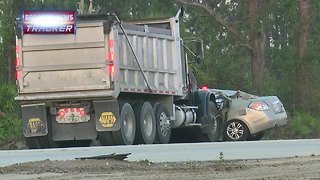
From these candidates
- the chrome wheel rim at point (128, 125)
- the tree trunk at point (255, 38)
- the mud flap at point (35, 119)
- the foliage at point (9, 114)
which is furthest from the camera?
the tree trunk at point (255, 38)

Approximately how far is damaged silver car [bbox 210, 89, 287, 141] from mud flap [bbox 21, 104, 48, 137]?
5869 mm

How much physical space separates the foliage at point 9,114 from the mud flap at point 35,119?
574 cm

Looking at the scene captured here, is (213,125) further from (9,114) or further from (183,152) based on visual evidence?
(183,152)

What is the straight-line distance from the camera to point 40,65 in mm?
15336

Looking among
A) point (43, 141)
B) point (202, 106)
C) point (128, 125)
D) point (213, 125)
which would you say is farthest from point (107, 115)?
point (213, 125)

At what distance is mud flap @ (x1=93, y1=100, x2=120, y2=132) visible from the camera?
15.3 metres

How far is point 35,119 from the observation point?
15688mm

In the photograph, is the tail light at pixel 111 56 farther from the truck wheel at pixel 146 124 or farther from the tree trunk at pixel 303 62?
the tree trunk at pixel 303 62

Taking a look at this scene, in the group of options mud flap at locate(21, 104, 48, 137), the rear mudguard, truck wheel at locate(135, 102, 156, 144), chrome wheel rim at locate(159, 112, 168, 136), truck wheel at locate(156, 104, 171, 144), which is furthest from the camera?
the rear mudguard

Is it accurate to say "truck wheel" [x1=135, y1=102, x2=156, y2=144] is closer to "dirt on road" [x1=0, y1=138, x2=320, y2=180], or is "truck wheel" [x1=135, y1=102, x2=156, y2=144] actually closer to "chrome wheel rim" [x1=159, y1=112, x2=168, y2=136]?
"chrome wheel rim" [x1=159, y1=112, x2=168, y2=136]

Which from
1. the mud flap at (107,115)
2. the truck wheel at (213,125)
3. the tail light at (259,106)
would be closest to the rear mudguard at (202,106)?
the truck wheel at (213,125)

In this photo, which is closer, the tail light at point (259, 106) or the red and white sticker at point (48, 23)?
the red and white sticker at point (48, 23)

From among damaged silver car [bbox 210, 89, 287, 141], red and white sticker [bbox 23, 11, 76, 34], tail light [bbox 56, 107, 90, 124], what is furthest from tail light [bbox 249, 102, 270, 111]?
red and white sticker [bbox 23, 11, 76, 34]

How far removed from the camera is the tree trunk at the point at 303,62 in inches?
1200
